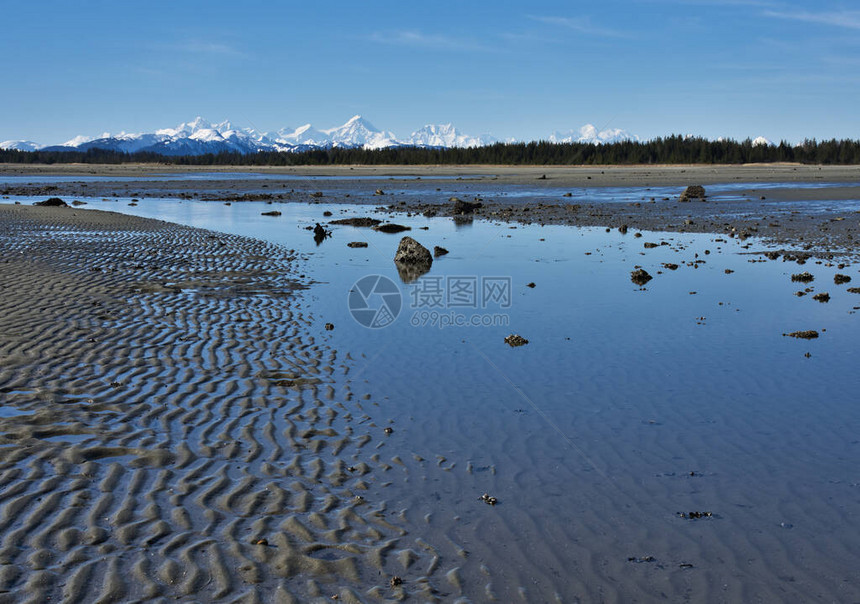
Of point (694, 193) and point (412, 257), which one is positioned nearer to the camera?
point (412, 257)

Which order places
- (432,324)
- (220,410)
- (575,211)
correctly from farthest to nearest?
1. (575,211)
2. (432,324)
3. (220,410)

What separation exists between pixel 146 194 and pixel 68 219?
27694 mm

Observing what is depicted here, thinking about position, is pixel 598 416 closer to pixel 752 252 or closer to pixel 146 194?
pixel 752 252

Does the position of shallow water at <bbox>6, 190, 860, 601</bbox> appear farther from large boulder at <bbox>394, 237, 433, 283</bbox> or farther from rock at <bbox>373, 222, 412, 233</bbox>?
rock at <bbox>373, 222, 412, 233</bbox>

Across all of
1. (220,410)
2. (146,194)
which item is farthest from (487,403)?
(146,194)

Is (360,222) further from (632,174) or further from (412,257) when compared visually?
(632,174)

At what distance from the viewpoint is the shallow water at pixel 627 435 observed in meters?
5.56

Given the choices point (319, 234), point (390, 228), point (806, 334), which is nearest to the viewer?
point (806, 334)

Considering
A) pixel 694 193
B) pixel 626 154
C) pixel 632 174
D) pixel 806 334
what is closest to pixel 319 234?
pixel 806 334

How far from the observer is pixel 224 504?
621cm

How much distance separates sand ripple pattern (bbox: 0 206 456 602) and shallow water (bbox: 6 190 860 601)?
22.6 inches
